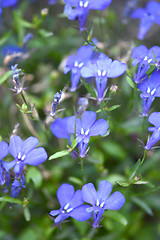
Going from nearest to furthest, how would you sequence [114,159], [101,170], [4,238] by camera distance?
1. [101,170]
2. [4,238]
3. [114,159]

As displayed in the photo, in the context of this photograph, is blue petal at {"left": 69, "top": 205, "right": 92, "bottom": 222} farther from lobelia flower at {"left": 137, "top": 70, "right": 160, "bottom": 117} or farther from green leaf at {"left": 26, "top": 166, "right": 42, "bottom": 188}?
lobelia flower at {"left": 137, "top": 70, "right": 160, "bottom": 117}

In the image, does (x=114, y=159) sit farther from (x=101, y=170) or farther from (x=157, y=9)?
(x=157, y=9)

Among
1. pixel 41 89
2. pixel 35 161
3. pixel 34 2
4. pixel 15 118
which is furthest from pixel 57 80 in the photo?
pixel 35 161

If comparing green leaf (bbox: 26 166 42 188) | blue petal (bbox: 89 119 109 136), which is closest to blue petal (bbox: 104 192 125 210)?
blue petal (bbox: 89 119 109 136)

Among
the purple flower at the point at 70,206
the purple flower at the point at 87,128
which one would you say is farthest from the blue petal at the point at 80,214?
the purple flower at the point at 87,128

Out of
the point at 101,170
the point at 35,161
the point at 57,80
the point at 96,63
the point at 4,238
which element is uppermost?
the point at 96,63
